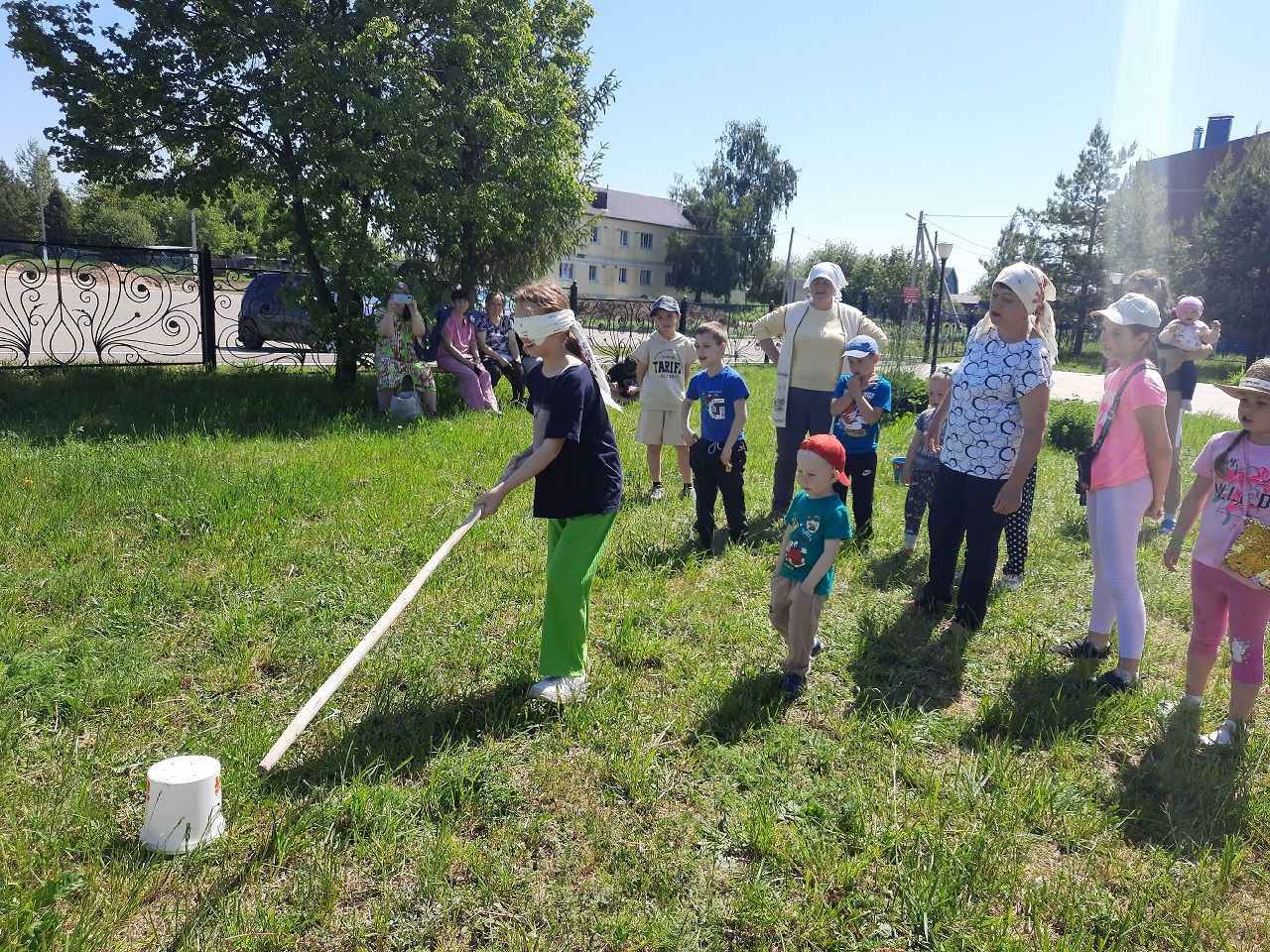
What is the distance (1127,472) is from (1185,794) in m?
1.51

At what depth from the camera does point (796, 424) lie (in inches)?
250

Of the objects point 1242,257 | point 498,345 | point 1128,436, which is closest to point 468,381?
point 498,345

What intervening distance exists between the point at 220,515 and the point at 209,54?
6.30m

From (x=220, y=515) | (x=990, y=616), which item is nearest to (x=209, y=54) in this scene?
→ (x=220, y=515)

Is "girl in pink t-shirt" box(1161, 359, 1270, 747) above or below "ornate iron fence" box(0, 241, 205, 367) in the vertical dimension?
below

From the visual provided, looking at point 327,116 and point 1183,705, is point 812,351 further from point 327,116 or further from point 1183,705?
point 327,116

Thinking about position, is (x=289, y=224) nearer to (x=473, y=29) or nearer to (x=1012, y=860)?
(x=473, y=29)

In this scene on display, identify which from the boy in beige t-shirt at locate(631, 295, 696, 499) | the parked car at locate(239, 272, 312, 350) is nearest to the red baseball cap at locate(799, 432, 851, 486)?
the boy in beige t-shirt at locate(631, 295, 696, 499)

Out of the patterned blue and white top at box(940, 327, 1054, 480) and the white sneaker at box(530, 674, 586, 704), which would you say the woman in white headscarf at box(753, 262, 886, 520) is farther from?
the white sneaker at box(530, 674, 586, 704)

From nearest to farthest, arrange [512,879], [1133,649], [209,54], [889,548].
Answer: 1. [512,879]
2. [1133,649]
3. [889,548]
4. [209,54]

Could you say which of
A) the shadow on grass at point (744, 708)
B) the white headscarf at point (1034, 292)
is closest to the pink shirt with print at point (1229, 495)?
the white headscarf at point (1034, 292)

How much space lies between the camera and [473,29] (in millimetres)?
9805

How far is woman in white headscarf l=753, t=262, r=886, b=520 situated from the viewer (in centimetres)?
609

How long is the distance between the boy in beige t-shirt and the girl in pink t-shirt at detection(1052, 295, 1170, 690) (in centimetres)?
335
